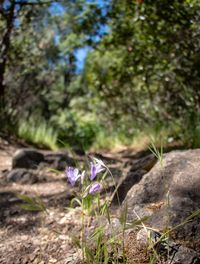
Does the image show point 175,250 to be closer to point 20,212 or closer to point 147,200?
point 147,200

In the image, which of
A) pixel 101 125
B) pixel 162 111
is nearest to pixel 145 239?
pixel 162 111

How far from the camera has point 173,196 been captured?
1867mm

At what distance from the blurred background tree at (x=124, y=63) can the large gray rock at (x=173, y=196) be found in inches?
49.1

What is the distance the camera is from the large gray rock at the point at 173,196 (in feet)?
5.55

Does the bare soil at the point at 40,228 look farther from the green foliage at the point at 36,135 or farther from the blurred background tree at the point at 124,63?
the green foliage at the point at 36,135

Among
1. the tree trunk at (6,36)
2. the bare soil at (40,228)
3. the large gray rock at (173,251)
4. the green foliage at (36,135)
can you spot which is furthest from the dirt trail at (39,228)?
the green foliage at (36,135)

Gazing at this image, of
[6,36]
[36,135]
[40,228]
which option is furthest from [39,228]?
[36,135]

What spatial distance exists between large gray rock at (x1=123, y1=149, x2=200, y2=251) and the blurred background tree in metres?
1.25

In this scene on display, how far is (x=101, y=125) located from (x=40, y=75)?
244 centimetres

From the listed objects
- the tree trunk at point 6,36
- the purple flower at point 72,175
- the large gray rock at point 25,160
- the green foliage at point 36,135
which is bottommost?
the green foliage at point 36,135

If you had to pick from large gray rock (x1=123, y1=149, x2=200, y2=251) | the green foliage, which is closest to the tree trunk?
the green foliage

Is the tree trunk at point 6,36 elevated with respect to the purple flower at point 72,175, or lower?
elevated

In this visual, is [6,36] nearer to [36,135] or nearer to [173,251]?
[36,135]

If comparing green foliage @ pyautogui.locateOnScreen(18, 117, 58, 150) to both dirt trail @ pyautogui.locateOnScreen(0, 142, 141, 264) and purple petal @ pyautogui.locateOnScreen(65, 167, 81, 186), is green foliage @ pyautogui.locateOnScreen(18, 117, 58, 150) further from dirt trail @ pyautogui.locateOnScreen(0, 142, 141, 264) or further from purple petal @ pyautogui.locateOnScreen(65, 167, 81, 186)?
purple petal @ pyautogui.locateOnScreen(65, 167, 81, 186)
